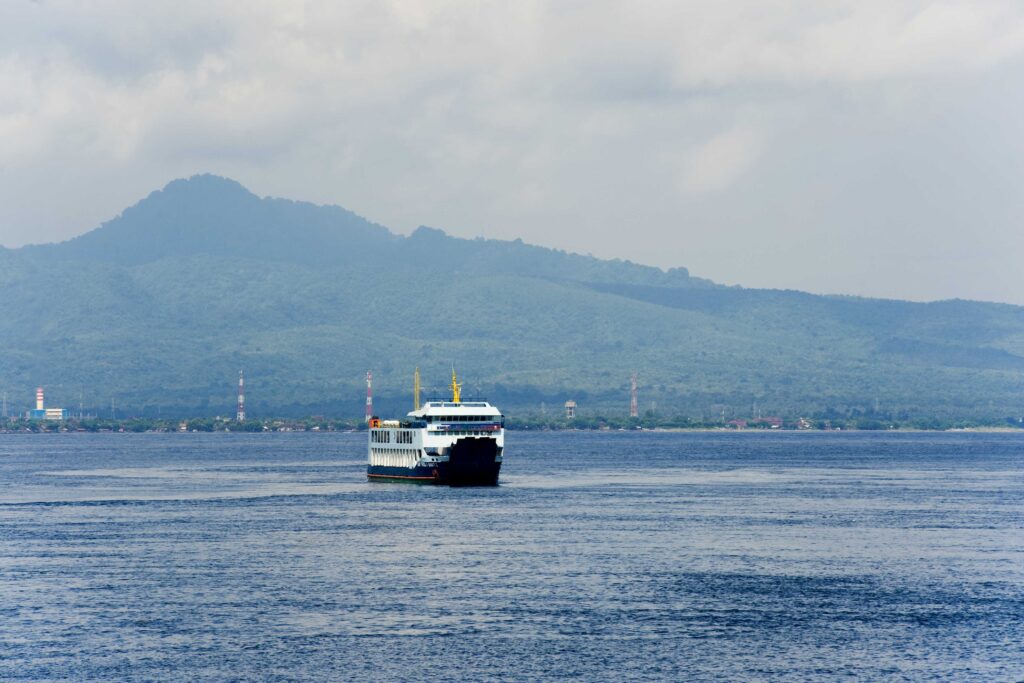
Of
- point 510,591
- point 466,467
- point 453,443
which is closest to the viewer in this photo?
point 510,591

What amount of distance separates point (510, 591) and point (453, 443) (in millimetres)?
73275

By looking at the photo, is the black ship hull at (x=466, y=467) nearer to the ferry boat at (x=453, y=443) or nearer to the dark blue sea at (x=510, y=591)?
the ferry boat at (x=453, y=443)

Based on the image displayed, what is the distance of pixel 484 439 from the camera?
531 ft

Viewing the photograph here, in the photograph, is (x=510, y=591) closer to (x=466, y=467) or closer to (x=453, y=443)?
(x=453, y=443)

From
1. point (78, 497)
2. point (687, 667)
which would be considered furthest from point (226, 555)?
point (78, 497)

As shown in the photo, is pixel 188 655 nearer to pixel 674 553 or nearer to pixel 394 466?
pixel 674 553

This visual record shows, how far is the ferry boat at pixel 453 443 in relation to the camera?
162m

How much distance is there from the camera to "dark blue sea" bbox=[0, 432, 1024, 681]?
2808 inches

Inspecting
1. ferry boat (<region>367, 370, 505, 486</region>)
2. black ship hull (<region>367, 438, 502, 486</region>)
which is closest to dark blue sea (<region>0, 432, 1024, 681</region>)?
black ship hull (<region>367, 438, 502, 486</region>)

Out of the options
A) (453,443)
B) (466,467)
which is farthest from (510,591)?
(466,467)

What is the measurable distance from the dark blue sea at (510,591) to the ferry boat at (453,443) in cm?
1297

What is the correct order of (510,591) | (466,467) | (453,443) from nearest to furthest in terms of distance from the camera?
1. (510,591)
2. (453,443)
3. (466,467)

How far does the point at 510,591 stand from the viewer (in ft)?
296

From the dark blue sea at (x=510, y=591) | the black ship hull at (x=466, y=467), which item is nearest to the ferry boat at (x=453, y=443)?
the black ship hull at (x=466, y=467)
